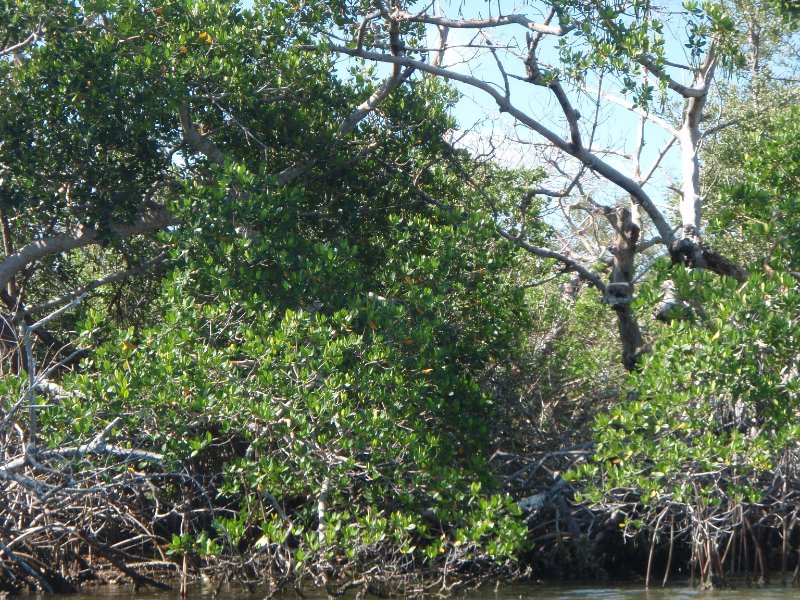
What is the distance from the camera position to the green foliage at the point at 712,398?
6.38 m

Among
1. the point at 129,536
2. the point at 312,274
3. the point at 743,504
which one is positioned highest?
the point at 312,274

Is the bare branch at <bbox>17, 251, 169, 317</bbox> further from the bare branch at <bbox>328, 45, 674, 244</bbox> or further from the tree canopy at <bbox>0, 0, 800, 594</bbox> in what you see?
the bare branch at <bbox>328, 45, 674, 244</bbox>

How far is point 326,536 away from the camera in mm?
6109

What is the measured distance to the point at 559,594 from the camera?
727 centimetres

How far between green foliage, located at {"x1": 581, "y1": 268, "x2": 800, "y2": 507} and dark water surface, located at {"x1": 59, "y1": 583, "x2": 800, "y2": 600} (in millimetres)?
764

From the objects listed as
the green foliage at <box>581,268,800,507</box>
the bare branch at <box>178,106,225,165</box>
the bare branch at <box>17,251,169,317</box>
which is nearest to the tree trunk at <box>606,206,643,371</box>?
the green foliage at <box>581,268,800,507</box>

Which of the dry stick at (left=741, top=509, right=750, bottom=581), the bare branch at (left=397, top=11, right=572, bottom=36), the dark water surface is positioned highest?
the bare branch at (left=397, top=11, right=572, bottom=36)

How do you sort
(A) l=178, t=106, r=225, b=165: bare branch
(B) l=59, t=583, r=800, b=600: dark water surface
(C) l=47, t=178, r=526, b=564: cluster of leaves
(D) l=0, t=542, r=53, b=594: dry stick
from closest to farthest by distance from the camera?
(D) l=0, t=542, r=53, b=594: dry stick → (C) l=47, t=178, r=526, b=564: cluster of leaves → (B) l=59, t=583, r=800, b=600: dark water surface → (A) l=178, t=106, r=225, b=165: bare branch

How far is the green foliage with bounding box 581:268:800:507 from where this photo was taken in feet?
20.9

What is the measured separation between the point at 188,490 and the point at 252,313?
1.45 meters

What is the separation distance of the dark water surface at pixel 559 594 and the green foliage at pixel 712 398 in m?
0.76

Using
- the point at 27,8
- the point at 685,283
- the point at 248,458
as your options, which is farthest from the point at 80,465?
the point at 685,283

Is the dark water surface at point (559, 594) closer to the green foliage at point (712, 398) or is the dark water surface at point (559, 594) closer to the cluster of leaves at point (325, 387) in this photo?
A: the cluster of leaves at point (325, 387)

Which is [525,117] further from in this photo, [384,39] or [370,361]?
[370,361]
